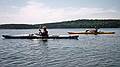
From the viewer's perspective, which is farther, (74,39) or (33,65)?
(74,39)

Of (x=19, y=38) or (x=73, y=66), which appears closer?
(x=73, y=66)

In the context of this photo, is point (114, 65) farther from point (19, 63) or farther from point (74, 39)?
point (74, 39)

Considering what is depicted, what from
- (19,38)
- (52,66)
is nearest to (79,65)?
(52,66)

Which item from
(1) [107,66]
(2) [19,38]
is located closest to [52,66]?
(1) [107,66]

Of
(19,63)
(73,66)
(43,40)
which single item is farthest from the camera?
(43,40)

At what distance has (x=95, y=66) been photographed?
65.2 ft

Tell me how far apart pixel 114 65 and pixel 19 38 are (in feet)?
123

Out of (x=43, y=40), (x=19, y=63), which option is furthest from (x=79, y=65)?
(x=43, y=40)

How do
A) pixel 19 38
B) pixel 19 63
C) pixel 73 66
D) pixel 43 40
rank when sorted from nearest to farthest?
pixel 73 66 < pixel 19 63 < pixel 43 40 < pixel 19 38

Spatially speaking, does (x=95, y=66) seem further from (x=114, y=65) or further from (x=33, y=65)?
(x=33, y=65)

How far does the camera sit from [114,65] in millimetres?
20344

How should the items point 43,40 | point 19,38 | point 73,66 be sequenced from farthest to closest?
point 19,38 < point 43,40 < point 73,66

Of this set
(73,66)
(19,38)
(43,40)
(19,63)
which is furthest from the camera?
(19,38)

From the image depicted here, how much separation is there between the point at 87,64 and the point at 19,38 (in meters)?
36.3
